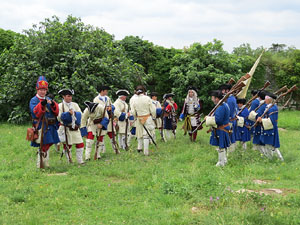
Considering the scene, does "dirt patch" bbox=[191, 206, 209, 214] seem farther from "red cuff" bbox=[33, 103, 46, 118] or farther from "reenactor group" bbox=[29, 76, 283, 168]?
"red cuff" bbox=[33, 103, 46, 118]

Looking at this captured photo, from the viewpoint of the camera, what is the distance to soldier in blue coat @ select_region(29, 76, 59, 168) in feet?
23.9

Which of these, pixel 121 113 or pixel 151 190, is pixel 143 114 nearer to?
pixel 121 113

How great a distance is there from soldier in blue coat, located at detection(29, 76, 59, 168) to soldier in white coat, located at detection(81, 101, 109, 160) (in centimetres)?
138

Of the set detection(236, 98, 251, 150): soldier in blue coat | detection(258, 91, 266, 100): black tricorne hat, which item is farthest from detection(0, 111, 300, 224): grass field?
detection(258, 91, 266, 100): black tricorne hat

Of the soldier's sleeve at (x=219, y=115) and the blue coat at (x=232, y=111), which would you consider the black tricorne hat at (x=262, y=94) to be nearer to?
the blue coat at (x=232, y=111)

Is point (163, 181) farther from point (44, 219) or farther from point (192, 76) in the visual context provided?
point (192, 76)

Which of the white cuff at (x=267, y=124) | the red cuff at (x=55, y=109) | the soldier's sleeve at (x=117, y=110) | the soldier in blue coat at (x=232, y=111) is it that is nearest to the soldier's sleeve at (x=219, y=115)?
the soldier in blue coat at (x=232, y=111)

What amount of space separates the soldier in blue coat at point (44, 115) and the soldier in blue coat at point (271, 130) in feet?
17.7

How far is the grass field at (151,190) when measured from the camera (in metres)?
4.71

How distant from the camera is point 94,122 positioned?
29.5ft

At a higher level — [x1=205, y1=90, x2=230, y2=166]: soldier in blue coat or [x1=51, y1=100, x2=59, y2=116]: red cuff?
[x1=51, y1=100, x2=59, y2=116]: red cuff

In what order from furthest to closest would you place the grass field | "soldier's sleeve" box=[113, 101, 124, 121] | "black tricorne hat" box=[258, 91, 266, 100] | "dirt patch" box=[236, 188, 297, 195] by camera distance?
"soldier's sleeve" box=[113, 101, 124, 121], "black tricorne hat" box=[258, 91, 266, 100], "dirt patch" box=[236, 188, 297, 195], the grass field

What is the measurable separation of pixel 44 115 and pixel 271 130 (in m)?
5.87

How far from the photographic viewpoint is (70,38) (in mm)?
16156
